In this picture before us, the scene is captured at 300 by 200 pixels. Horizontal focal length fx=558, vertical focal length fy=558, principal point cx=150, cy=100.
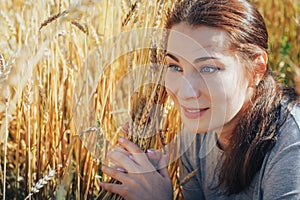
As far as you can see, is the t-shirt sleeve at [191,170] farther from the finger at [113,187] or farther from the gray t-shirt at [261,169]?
the finger at [113,187]

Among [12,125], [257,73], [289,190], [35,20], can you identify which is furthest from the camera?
[12,125]

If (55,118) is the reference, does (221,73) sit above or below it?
above

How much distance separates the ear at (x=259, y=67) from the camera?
4.08 ft

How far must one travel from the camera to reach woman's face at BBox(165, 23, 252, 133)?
3.79 ft

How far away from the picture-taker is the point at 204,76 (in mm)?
1153

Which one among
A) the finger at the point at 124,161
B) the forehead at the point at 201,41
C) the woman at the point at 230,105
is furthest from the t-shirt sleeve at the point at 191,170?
the forehead at the point at 201,41

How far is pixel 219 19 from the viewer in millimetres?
1167

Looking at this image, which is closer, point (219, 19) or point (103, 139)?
point (219, 19)

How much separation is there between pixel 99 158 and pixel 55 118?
0.15 m

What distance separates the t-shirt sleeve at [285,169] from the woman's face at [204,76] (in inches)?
4.9

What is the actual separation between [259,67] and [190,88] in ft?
0.65

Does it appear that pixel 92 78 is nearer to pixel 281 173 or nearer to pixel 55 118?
pixel 55 118

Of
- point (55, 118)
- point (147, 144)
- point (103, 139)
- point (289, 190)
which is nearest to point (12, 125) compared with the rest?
point (55, 118)

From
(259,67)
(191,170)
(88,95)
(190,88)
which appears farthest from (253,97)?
(88,95)
